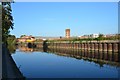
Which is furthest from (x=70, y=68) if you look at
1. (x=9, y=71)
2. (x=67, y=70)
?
(x=9, y=71)

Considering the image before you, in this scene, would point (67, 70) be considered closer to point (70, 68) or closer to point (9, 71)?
point (70, 68)

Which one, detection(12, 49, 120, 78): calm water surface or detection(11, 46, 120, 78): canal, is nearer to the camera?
detection(12, 49, 120, 78): calm water surface

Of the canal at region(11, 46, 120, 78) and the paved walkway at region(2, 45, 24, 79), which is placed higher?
the paved walkway at region(2, 45, 24, 79)

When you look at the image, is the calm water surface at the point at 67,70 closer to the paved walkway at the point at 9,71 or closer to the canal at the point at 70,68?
the canal at the point at 70,68

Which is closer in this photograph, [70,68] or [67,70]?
[67,70]

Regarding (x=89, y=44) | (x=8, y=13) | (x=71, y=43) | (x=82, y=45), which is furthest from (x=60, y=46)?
(x=8, y=13)

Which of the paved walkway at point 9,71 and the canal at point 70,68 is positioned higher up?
the paved walkway at point 9,71

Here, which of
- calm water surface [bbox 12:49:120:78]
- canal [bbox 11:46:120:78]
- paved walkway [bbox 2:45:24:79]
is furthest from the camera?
canal [bbox 11:46:120:78]

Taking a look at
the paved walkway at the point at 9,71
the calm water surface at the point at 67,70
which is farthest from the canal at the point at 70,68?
the paved walkway at the point at 9,71

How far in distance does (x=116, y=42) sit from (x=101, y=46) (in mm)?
12381

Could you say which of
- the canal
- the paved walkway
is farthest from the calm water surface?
the paved walkway

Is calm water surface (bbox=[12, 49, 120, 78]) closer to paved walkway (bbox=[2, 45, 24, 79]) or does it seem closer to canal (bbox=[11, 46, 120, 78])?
canal (bbox=[11, 46, 120, 78])

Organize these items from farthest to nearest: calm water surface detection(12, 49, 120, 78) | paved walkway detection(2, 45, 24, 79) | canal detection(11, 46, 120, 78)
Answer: canal detection(11, 46, 120, 78) → calm water surface detection(12, 49, 120, 78) → paved walkway detection(2, 45, 24, 79)

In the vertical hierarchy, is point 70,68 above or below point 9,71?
→ below
